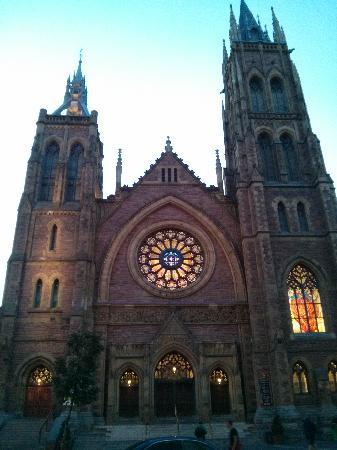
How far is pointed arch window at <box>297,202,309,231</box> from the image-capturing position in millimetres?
27078

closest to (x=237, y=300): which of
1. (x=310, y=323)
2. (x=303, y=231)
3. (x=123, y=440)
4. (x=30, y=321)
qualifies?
(x=310, y=323)

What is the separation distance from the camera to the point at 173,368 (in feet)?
77.4

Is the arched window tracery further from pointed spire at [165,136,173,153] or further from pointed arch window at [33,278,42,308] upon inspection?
pointed arch window at [33,278,42,308]

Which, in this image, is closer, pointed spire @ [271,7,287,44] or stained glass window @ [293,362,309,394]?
stained glass window @ [293,362,309,394]

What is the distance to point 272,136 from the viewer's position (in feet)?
101

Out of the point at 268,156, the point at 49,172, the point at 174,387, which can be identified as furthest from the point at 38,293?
the point at 268,156

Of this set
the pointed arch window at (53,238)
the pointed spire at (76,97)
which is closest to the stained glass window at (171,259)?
the pointed arch window at (53,238)

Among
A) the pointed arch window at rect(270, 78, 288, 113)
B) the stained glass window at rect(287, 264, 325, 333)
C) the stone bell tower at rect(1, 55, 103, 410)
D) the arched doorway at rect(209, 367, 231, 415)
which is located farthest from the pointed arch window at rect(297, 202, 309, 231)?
the stone bell tower at rect(1, 55, 103, 410)

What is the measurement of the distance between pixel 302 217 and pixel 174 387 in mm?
13820

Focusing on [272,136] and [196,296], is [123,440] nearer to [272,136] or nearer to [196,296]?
[196,296]

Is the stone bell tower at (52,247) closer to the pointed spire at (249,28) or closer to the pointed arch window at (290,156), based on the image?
the pointed arch window at (290,156)

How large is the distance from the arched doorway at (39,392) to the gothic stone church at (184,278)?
2.7 inches

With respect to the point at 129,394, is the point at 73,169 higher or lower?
higher

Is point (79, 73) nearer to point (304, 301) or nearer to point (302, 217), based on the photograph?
point (302, 217)
